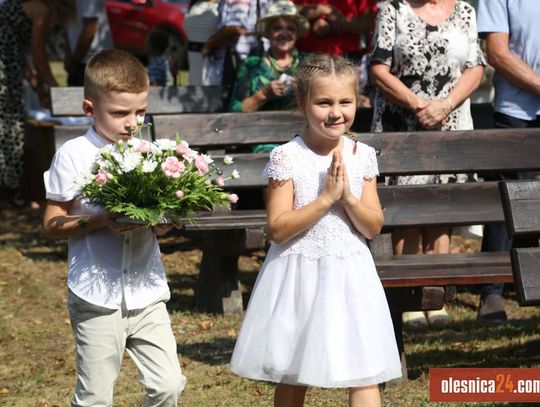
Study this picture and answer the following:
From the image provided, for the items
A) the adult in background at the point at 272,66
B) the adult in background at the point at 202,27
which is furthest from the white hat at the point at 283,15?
the adult in background at the point at 202,27

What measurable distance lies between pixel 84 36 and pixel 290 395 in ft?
24.7

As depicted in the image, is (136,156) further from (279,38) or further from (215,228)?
(279,38)

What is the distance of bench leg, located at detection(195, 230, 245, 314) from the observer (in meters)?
8.12

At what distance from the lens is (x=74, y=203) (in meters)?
4.67

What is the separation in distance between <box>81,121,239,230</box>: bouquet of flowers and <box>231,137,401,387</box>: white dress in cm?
54

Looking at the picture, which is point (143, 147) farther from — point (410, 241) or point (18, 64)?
point (18, 64)

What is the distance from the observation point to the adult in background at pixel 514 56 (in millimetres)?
7312

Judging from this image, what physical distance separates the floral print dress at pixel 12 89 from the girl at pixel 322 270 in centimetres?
735

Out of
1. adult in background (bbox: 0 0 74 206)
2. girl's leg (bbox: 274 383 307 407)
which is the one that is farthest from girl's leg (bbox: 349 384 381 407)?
adult in background (bbox: 0 0 74 206)

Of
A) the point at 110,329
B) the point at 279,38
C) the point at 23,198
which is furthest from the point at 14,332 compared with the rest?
the point at 23,198

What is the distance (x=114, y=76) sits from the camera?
15.1 feet

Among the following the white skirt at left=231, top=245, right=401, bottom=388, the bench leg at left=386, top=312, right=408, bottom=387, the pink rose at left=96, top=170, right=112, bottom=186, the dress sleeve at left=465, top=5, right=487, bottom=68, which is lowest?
the bench leg at left=386, top=312, right=408, bottom=387

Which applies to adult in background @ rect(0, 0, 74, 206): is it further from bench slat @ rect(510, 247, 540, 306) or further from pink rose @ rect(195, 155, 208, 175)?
pink rose @ rect(195, 155, 208, 175)

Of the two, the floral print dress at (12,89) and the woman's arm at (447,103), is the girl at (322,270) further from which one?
the floral print dress at (12,89)
